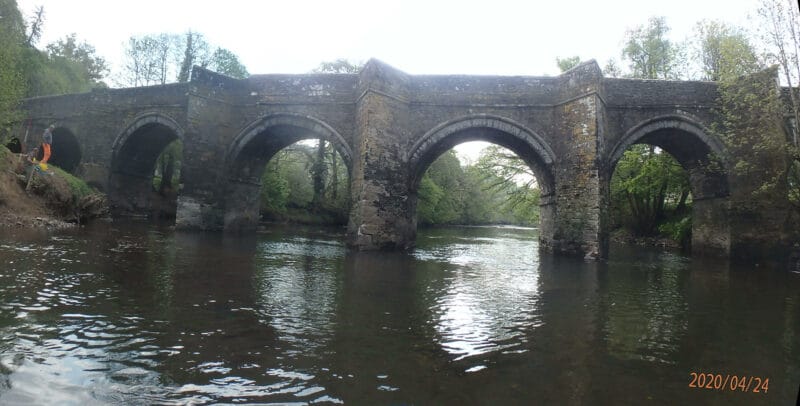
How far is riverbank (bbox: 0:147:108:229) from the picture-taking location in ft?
32.6

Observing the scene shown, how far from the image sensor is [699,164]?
13.6 m

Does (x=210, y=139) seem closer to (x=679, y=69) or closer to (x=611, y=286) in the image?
(x=611, y=286)

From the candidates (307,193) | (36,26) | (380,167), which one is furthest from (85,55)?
(380,167)

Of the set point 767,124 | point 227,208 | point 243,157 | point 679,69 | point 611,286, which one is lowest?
point 611,286

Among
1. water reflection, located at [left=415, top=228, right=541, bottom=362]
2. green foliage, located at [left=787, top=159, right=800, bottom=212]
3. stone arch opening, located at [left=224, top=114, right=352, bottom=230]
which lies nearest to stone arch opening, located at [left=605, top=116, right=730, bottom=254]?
green foliage, located at [left=787, top=159, right=800, bottom=212]

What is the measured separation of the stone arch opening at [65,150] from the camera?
19.3 m

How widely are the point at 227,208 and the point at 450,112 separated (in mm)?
9044

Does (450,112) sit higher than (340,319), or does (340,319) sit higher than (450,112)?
(450,112)

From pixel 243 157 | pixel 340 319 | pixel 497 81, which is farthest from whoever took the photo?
pixel 243 157

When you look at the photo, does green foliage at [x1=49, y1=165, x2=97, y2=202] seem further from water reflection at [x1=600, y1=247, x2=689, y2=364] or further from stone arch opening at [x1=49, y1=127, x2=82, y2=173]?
water reflection at [x1=600, y1=247, x2=689, y2=364]

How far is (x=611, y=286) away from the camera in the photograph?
6.61 meters

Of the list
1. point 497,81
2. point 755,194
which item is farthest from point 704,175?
point 497,81

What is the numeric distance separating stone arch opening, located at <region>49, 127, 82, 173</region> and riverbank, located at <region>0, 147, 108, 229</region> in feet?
27.9

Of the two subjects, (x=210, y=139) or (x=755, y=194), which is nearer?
(x=755, y=194)
